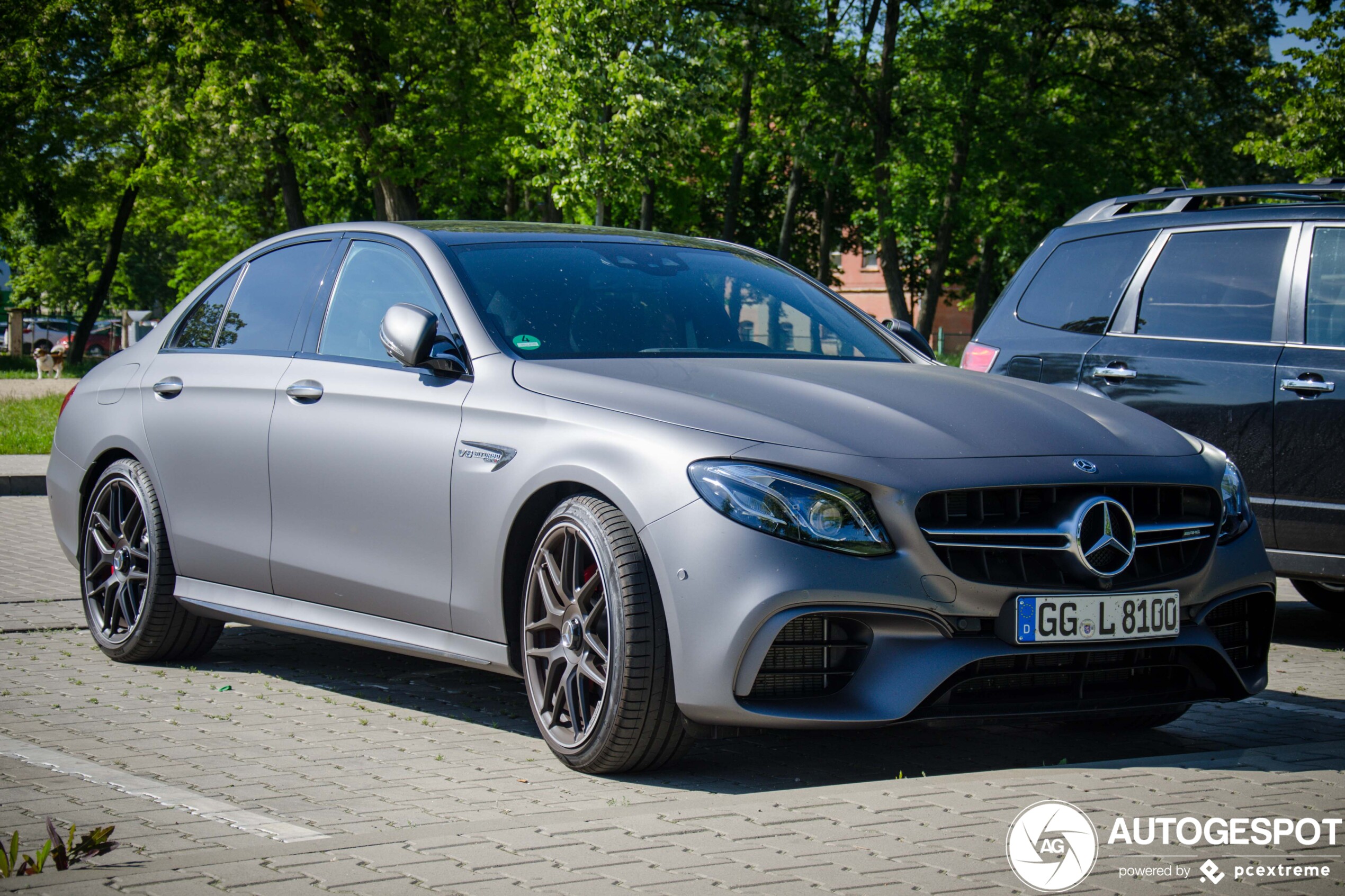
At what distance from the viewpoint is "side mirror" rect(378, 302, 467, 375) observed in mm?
4918

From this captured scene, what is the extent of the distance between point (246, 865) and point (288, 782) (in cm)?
98

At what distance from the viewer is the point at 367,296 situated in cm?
563

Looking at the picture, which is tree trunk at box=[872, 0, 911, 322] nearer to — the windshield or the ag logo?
the windshield

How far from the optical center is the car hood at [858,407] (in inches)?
165

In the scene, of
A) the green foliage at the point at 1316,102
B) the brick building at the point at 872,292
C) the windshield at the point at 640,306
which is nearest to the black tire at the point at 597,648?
the windshield at the point at 640,306

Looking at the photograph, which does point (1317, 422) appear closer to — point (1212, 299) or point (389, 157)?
point (1212, 299)

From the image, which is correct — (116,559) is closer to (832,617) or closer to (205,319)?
(205,319)

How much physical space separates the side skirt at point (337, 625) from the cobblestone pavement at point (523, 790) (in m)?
0.28

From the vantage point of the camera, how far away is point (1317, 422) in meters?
6.61

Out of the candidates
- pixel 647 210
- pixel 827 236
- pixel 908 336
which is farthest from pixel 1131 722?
pixel 827 236

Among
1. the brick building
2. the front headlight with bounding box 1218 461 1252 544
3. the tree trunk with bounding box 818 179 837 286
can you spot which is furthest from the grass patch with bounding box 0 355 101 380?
the brick building

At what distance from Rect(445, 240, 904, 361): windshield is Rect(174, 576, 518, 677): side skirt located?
3.10ft

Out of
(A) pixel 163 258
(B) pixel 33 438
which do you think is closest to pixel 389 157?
(B) pixel 33 438

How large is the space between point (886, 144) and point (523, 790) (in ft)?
111
